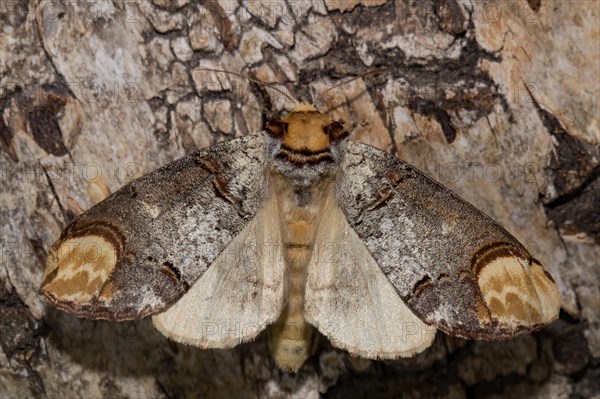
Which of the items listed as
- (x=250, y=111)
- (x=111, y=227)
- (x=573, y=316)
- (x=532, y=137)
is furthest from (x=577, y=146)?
(x=111, y=227)

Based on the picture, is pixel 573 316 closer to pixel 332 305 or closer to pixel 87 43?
pixel 332 305

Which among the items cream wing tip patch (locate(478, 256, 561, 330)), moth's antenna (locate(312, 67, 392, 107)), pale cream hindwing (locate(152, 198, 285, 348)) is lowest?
cream wing tip patch (locate(478, 256, 561, 330))

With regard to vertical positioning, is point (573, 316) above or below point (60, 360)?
below

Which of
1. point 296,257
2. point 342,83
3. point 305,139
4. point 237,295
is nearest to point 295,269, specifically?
point 296,257

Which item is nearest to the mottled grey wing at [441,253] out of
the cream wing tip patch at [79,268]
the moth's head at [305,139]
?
the moth's head at [305,139]

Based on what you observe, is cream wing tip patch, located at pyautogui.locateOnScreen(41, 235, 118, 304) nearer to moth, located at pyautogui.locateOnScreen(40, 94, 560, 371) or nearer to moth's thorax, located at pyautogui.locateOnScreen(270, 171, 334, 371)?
moth, located at pyautogui.locateOnScreen(40, 94, 560, 371)

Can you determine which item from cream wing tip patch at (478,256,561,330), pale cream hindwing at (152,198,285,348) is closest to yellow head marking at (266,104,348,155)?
pale cream hindwing at (152,198,285,348)
